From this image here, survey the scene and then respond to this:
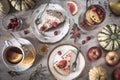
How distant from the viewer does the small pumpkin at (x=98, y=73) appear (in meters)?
2.32

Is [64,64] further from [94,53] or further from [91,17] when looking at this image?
[91,17]

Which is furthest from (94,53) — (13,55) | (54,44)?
(13,55)

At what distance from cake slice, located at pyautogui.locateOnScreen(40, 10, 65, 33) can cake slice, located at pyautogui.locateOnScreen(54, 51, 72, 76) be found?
15 centimetres

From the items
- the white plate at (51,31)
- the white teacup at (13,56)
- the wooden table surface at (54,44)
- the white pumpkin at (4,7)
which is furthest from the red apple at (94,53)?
the white pumpkin at (4,7)

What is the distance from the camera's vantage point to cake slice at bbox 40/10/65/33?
2.43m

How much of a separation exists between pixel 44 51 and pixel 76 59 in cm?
16

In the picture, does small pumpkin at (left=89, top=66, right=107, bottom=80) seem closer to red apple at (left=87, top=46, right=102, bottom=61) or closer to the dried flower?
red apple at (left=87, top=46, right=102, bottom=61)

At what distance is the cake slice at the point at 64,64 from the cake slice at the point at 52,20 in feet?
0.49

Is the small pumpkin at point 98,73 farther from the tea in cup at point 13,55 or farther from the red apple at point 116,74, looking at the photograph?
the tea in cup at point 13,55

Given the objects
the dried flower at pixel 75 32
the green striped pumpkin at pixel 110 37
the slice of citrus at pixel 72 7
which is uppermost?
the slice of citrus at pixel 72 7

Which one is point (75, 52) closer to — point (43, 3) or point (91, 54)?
point (91, 54)

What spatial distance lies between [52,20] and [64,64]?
22cm

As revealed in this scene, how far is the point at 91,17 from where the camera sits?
2.41m

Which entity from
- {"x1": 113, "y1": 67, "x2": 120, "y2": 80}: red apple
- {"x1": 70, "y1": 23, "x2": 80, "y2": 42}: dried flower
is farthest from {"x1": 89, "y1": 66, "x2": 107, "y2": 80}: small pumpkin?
{"x1": 70, "y1": 23, "x2": 80, "y2": 42}: dried flower
